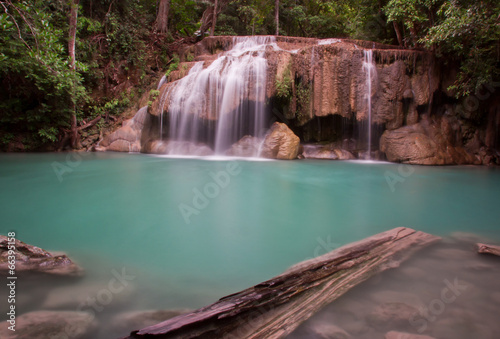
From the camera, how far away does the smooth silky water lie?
6.61 feet

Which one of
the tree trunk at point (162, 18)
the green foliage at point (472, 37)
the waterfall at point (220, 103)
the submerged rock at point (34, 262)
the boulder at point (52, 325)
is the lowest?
the boulder at point (52, 325)

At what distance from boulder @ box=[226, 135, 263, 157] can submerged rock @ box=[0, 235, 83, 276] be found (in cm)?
902

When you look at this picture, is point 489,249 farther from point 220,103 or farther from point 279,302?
point 220,103

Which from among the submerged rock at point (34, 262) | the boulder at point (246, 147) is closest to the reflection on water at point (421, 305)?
the submerged rock at point (34, 262)

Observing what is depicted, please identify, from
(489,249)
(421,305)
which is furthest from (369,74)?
(421,305)

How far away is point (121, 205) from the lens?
4.51 meters

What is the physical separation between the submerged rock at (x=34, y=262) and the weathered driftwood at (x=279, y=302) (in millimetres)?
1380

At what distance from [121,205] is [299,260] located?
3095mm

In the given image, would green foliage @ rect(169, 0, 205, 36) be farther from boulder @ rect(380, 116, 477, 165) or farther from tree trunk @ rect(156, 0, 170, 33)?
boulder @ rect(380, 116, 477, 165)

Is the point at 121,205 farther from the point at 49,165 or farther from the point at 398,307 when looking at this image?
the point at 49,165

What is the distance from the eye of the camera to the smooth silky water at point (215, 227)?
6.61 feet

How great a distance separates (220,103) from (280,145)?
116 inches

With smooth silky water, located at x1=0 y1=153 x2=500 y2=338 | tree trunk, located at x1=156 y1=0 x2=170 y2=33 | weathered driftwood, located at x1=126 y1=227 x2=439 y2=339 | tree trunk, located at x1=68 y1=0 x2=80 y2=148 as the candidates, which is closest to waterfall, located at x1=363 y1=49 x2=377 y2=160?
smooth silky water, located at x1=0 y1=153 x2=500 y2=338

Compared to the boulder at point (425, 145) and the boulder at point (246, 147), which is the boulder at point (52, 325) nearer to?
the boulder at point (246, 147)
